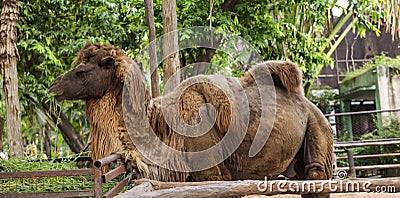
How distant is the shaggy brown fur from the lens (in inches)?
149

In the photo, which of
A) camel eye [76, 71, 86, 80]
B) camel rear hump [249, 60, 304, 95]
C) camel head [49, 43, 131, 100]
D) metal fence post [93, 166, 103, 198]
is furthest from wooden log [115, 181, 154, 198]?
camel rear hump [249, 60, 304, 95]

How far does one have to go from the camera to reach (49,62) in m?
8.42

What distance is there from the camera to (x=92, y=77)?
13.0ft

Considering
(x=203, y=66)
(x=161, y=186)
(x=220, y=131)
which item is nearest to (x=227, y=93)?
(x=220, y=131)

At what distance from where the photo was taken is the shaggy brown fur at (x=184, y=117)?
379 centimetres

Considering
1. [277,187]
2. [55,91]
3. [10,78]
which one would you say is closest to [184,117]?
[55,91]

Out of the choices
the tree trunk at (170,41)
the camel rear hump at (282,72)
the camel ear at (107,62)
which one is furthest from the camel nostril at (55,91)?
the camel rear hump at (282,72)

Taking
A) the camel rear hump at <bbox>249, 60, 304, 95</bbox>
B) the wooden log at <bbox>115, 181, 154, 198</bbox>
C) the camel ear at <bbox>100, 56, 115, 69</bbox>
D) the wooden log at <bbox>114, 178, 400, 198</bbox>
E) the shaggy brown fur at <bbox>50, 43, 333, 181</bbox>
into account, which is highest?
the camel ear at <bbox>100, 56, 115, 69</bbox>

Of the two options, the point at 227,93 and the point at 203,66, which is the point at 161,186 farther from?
the point at 203,66

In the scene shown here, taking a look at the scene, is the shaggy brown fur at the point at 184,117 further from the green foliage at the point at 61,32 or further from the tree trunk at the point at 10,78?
the green foliage at the point at 61,32

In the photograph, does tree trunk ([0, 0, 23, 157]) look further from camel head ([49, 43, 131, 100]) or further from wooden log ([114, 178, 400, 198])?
wooden log ([114, 178, 400, 198])

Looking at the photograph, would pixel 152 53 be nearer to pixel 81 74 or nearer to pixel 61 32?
pixel 81 74

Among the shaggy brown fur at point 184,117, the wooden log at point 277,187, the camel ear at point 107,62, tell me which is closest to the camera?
the wooden log at point 277,187

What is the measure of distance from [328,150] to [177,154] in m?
1.69
